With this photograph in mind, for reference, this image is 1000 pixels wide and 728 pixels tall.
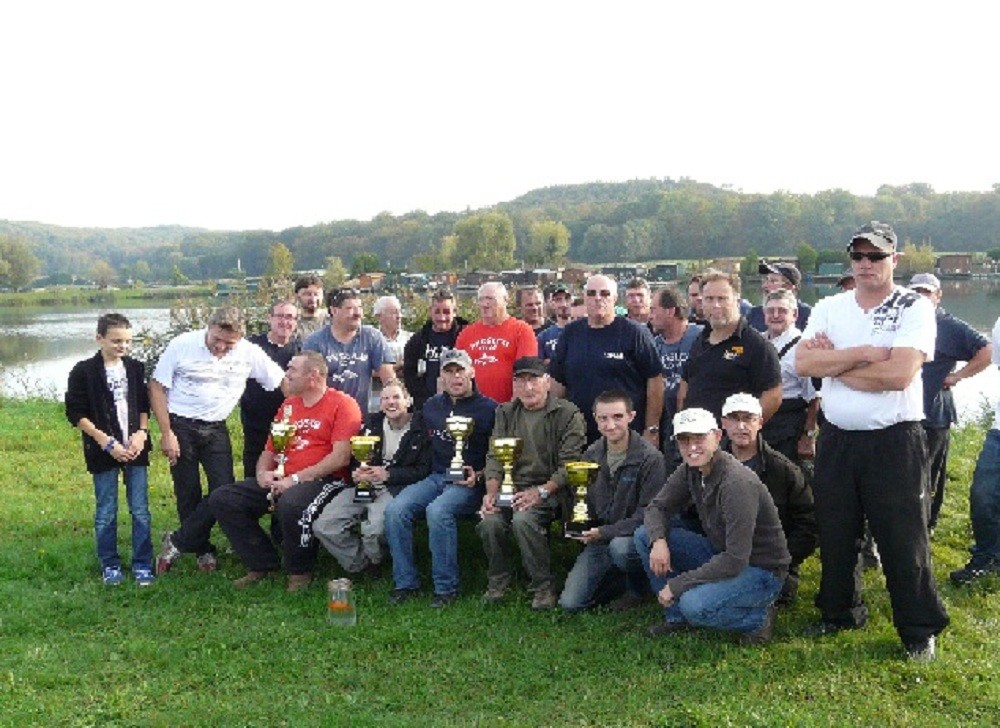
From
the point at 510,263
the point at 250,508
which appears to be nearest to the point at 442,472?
the point at 250,508

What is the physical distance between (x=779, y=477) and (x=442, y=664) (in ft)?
7.32

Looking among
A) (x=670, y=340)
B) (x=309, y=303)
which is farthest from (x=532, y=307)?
(x=309, y=303)

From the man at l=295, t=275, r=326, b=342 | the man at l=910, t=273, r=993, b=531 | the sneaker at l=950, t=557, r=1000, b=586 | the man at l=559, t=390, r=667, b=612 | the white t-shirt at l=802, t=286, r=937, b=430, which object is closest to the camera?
the white t-shirt at l=802, t=286, r=937, b=430

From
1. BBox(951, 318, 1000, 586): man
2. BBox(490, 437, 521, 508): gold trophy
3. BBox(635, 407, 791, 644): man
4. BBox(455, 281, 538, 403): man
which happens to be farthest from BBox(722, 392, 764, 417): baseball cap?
BBox(455, 281, 538, 403): man

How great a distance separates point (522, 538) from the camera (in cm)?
614

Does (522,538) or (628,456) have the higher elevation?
(628,456)

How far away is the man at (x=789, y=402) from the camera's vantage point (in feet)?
20.0

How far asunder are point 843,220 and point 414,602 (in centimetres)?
9284

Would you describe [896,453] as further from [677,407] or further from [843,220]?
[843,220]

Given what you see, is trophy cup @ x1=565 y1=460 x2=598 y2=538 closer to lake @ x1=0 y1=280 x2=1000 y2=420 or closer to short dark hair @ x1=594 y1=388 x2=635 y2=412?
short dark hair @ x1=594 y1=388 x2=635 y2=412

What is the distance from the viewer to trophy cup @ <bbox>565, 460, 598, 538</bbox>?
5.88m

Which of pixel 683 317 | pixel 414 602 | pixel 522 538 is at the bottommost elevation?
pixel 414 602

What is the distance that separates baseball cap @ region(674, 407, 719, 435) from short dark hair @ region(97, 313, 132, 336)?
4.19 m

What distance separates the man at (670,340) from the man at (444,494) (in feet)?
4.39
